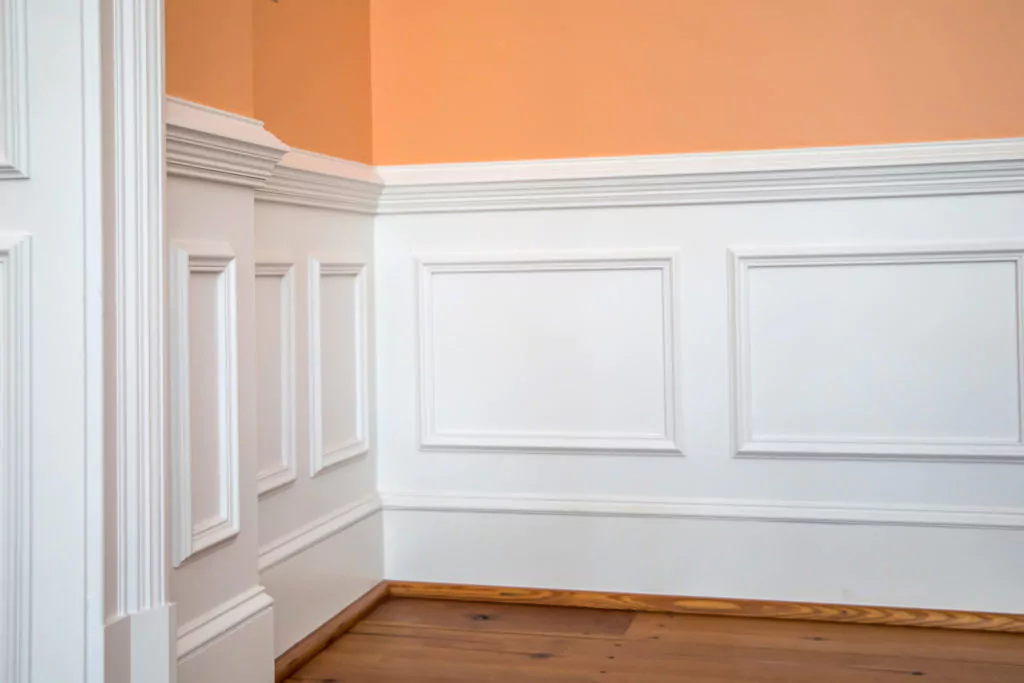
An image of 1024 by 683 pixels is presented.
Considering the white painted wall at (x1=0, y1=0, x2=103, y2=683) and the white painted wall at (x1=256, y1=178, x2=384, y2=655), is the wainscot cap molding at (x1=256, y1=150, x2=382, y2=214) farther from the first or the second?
the white painted wall at (x1=0, y1=0, x2=103, y2=683)

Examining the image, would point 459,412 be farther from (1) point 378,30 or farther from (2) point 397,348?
(1) point 378,30

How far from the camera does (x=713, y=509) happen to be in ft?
7.22

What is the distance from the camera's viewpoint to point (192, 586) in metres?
1.55

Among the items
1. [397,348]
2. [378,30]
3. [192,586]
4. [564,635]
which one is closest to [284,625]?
[192,586]

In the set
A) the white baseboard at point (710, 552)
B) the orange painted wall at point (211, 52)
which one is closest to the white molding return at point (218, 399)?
the orange painted wall at point (211, 52)

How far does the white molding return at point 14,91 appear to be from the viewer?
135 cm

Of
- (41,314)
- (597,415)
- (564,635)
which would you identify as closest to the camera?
(41,314)

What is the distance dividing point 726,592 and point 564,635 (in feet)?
1.17

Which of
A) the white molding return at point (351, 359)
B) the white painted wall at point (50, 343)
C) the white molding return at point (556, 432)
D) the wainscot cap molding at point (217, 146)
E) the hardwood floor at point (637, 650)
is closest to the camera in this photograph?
the white painted wall at point (50, 343)

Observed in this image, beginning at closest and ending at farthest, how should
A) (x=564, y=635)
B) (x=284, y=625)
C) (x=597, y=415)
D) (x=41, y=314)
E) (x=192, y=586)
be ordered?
(x=41, y=314), (x=192, y=586), (x=284, y=625), (x=564, y=635), (x=597, y=415)

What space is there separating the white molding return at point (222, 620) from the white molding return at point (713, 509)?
2.05ft

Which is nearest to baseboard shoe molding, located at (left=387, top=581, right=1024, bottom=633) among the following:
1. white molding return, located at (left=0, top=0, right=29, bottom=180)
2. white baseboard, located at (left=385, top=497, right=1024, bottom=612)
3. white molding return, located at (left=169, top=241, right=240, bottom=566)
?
white baseboard, located at (left=385, top=497, right=1024, bottom=612)

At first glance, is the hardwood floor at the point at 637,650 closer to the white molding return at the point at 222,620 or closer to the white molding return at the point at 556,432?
the white molding return at the point at 222,620

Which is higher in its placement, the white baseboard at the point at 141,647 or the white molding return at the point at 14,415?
the white molding return at the point at 14,415
